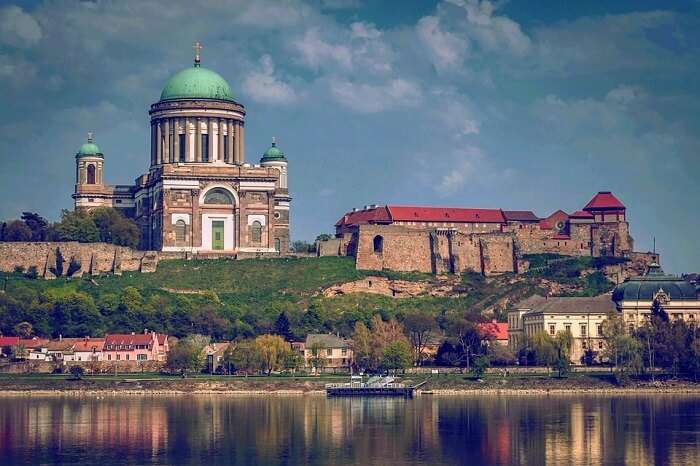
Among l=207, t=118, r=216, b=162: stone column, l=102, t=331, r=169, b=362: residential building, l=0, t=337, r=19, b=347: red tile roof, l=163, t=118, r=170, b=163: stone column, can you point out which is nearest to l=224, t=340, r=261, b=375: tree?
l=102, t=331, r=169, b=362: residential building

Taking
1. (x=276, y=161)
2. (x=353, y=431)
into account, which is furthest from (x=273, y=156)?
(x=353, y=431)

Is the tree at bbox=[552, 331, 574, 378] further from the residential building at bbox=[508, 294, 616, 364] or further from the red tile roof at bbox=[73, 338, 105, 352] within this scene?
the red tile roof at bbox=[73, 338, 105, 352]

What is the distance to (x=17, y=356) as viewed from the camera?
352ft

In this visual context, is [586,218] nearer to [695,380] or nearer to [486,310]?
[486,310]

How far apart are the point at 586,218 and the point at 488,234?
897 centimetres

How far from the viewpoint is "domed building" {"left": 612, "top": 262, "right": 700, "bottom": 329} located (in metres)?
112

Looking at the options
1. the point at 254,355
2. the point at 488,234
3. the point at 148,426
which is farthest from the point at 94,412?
the point at 488,234

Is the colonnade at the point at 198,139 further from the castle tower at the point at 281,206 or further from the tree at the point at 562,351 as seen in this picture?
the tree at the point at 562,351

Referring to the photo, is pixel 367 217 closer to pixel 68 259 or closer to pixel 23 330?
pixel 68 259

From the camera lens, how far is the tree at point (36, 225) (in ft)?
435

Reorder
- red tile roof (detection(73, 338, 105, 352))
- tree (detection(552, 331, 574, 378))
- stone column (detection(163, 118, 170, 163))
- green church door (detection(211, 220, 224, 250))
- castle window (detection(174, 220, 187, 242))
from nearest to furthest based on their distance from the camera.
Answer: tree (detection(552, 331, 574, 378)), red tile roof (detection(73, 338, 105, 352)), castle window (detection(174, 220, 187, 242)), green church door (detection(211, 220, 224, 250)), stone column (detection(163, 118, 170, 163))

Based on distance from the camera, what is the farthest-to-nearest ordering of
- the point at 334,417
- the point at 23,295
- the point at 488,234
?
the point at 488,234 < the point at 23,295 < the point at 334,417

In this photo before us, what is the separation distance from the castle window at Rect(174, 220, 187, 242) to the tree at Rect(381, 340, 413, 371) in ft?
96.5

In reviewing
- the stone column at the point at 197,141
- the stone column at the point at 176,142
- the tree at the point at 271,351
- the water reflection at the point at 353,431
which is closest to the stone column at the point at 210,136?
the stone column at the point at 197,141
